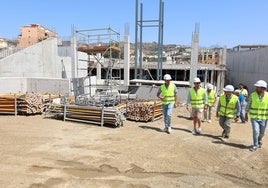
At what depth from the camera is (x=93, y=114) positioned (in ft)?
31.2

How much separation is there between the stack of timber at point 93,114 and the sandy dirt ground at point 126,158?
31 cm

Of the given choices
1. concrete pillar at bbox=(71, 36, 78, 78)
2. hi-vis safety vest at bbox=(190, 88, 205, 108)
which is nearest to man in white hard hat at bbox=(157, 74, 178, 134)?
hi-vis safety vest at bbox=(190, 88, 205, 108)

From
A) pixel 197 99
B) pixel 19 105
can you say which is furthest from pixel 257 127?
pixel 19 105

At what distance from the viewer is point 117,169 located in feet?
17.6

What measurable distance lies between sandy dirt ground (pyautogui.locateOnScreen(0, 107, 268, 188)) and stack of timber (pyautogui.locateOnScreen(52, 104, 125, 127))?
1.02 ft

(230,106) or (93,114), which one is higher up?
(230,106)

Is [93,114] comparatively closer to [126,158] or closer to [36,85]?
[126,158]

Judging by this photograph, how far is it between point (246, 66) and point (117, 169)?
2620 centimetres

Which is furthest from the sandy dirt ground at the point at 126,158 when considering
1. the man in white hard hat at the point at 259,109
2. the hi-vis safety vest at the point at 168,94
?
the hi-vis safety vest at the point at 168,94

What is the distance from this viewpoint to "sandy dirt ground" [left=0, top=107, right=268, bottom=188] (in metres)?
4.86

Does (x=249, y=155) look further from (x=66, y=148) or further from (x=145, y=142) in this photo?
(x=66, y=148)

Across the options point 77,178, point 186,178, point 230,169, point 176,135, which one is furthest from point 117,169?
point 176,135

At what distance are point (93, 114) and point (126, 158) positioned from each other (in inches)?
150

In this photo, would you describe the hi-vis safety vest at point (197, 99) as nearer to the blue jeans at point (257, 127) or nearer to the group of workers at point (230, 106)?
the group of workers at point (230, 106)
